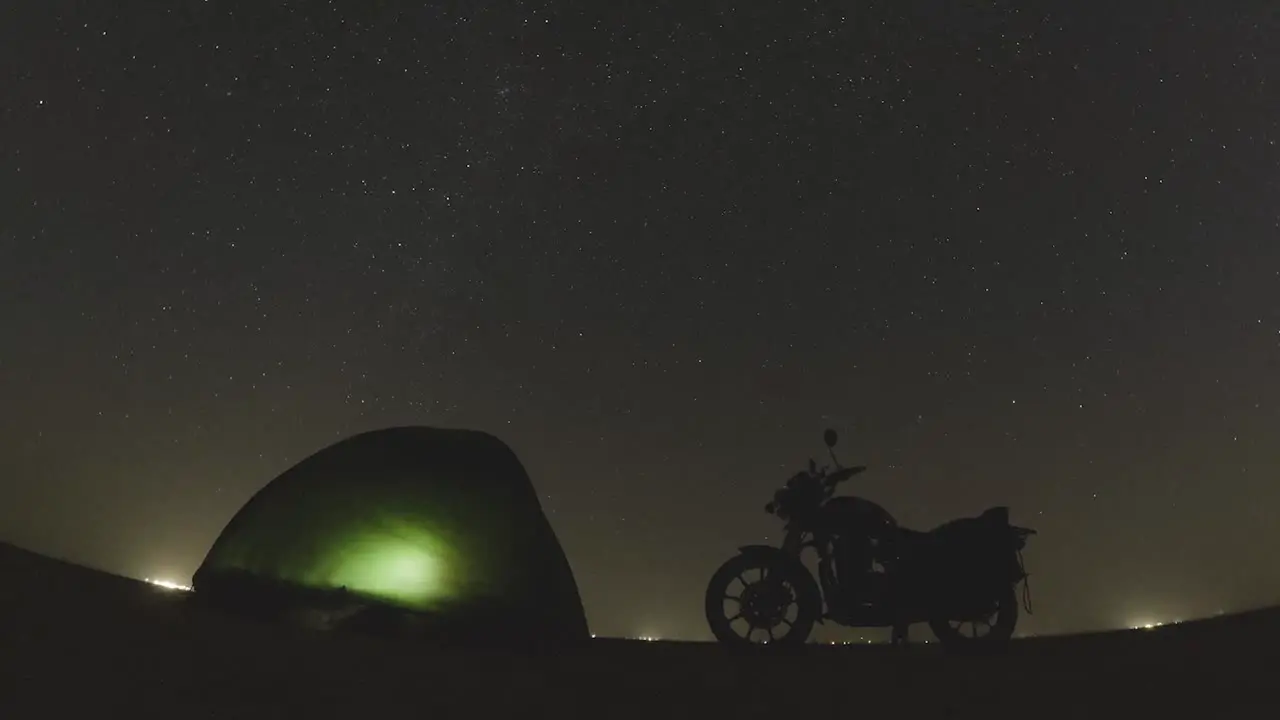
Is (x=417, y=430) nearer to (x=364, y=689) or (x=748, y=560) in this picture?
(x=748, y=560)

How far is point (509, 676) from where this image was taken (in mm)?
5125

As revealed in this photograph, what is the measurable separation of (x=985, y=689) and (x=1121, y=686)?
0.78 m

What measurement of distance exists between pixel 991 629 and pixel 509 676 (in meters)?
5.53

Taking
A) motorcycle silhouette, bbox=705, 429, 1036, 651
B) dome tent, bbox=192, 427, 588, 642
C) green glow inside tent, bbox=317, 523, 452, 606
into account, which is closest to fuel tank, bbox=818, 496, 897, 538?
motorcycle silhouette, bbox=705, 429, 1036, 651

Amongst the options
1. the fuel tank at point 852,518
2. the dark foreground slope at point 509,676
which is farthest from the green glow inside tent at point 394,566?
the fuel tank at point 852,518

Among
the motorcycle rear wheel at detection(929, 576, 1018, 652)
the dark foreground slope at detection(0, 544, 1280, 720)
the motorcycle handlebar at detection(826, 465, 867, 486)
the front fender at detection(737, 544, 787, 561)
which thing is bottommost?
the dark foreground slope at detection(0, 544, 1280, 720)

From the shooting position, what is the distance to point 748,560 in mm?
7832

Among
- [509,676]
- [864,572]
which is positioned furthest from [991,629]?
[509,676]

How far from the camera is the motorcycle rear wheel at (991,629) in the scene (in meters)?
7.57

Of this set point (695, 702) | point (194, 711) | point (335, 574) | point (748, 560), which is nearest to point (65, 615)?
point (194, 711)

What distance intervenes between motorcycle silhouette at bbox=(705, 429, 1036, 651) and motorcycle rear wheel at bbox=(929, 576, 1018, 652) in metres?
0.02

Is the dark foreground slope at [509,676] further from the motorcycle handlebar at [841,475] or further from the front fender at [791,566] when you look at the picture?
the motorcycle handlebar at [841,475]

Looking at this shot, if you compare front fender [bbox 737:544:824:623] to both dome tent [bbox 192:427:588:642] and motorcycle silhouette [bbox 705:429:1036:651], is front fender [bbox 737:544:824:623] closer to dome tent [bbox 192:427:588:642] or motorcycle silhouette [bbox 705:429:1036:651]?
motorcycle silhouette [bbox 705:429:1036:651]

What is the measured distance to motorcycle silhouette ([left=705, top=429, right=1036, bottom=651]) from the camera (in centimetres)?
769
